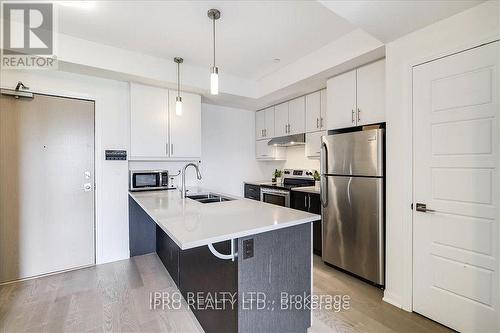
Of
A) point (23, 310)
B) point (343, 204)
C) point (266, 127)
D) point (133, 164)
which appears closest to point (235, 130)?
point (266, 127)

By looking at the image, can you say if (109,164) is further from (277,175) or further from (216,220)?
(277,175)

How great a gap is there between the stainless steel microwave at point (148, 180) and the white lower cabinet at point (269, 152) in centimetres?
186

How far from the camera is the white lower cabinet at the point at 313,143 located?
11.0ft

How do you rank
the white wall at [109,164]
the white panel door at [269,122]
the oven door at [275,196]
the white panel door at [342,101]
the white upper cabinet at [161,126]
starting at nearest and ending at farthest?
the white panel door at [342,101], the white wall at [109,164], the white upper cabinet at [161,126], the oven door at [275,196], the white panel door at [269,122]

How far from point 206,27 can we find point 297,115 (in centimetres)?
196

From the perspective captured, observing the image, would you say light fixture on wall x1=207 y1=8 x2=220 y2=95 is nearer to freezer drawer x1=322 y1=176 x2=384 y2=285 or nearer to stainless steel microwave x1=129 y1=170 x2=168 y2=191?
freezer drawer x1=322 y1=176 x2=384 y2=285

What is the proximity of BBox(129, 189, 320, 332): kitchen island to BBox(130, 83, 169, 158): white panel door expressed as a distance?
1.37m

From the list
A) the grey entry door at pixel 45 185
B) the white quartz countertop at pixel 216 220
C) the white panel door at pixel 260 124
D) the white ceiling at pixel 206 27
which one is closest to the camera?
the white quartz countertop at pixel 216 220

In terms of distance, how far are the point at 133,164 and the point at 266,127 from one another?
2.36m

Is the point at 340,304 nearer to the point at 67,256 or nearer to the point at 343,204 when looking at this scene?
the point at 343,204

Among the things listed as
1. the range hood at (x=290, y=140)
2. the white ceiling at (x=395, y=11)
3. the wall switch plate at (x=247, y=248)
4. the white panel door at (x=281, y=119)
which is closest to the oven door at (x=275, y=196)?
the range hood at (x=290, y=140)

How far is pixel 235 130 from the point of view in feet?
14.8

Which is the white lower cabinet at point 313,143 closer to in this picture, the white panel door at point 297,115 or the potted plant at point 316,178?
the white panel door at point 297,115

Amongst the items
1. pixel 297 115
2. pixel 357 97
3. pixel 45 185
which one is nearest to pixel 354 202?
pixel 357 97
